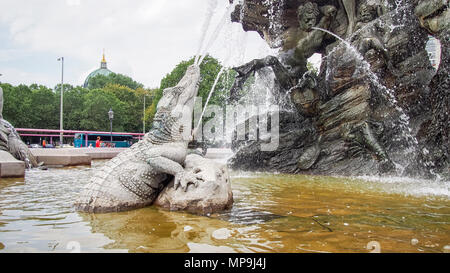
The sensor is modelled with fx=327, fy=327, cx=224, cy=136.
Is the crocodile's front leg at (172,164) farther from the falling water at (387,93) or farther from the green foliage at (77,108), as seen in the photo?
the green foliage at (77,108)

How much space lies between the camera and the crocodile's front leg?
384 centimetres

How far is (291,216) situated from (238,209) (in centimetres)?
69

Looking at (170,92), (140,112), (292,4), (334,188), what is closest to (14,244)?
(170,92)

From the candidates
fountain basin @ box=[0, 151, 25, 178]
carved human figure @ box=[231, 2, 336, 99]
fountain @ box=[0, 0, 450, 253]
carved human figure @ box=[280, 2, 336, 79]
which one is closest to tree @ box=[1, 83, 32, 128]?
fountain @ box=[0, 0, 450, 253]

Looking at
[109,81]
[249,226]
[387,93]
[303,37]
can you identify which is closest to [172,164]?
[249,226]

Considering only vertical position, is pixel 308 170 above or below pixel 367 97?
below

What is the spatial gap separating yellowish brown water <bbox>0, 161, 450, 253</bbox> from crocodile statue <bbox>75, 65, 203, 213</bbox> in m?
0.20

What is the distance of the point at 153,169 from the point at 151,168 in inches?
1.1

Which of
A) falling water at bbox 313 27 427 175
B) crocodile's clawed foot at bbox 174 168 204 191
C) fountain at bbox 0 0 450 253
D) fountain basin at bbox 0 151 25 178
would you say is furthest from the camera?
falling water at bbox 313 27 427 175

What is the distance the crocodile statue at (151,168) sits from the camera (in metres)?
3.86

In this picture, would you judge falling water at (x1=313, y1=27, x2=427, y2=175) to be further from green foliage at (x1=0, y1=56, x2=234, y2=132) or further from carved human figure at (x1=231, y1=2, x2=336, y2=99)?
green foliage at (x1=0, y1=56, x2=234, y2=132)

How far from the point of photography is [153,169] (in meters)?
4.12

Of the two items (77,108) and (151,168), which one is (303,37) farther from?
(77,108)
